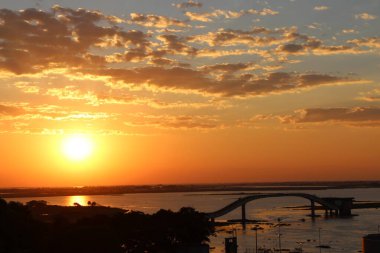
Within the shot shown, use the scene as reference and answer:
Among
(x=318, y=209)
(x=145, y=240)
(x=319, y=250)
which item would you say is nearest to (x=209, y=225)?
(x=145, y=240)

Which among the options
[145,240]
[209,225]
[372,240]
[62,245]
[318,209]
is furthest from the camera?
[318,209]

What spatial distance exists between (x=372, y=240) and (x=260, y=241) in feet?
164

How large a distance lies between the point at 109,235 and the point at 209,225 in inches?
595

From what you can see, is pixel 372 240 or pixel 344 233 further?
pixel 344 233

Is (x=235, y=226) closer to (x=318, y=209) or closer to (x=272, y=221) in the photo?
(x=272, y=221)

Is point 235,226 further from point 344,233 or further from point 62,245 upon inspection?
point 62,245

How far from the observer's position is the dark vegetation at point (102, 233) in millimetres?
50562

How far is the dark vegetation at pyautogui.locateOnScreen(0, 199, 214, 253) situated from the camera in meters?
50.6

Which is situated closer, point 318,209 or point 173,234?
point 173,234

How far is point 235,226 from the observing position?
13188 centimetres

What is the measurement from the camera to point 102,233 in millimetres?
56156

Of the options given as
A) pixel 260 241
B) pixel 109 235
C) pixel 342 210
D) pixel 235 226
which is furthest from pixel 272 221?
pixel 109 235

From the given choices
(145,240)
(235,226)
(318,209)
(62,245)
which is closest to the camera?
(62,245)

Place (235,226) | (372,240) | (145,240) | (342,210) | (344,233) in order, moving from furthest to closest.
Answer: (342,210), (235,226), (344,233), (145,240), (372,240)
